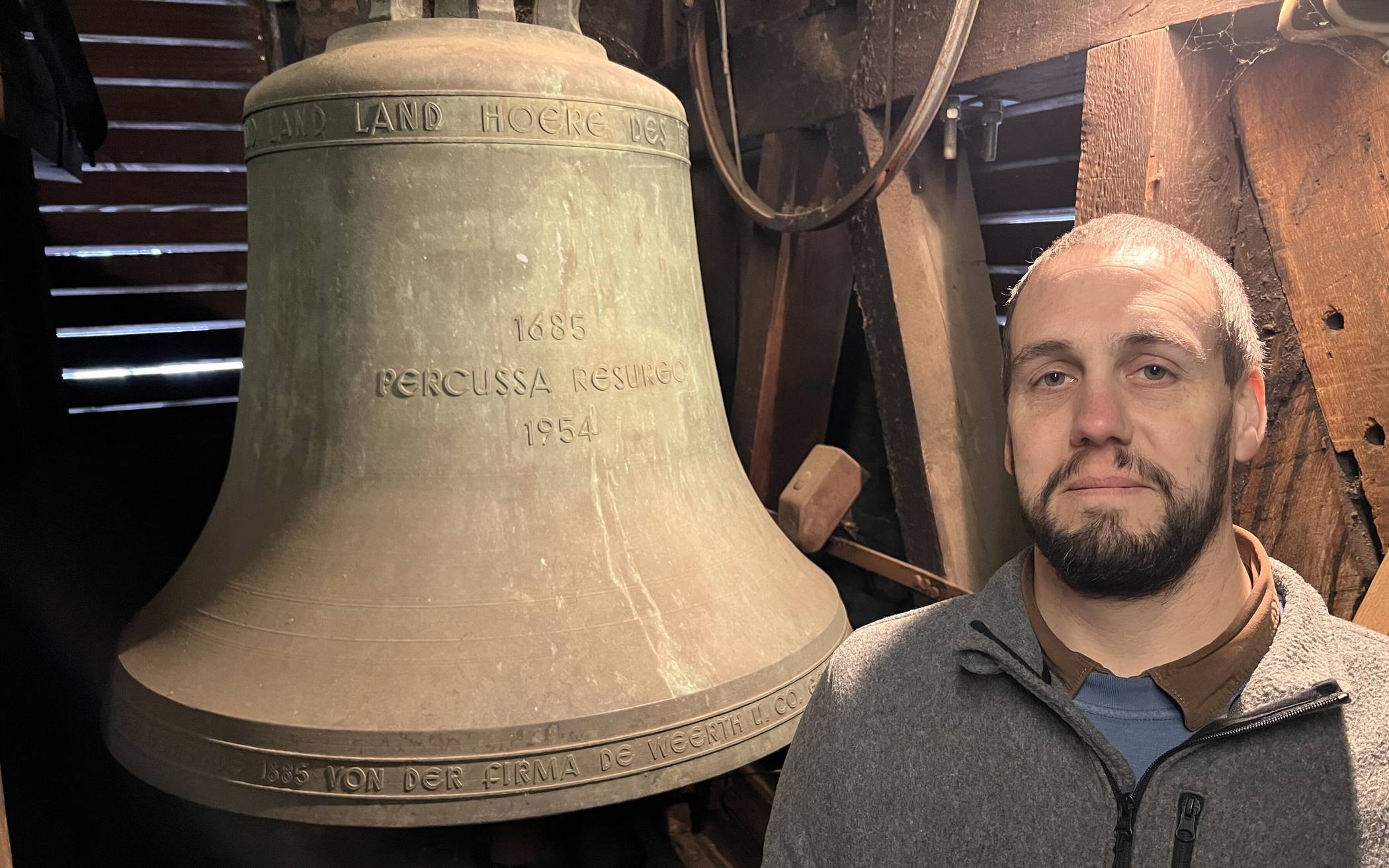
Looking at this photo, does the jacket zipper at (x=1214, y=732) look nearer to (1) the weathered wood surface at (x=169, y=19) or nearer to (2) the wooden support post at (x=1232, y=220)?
(2) the wooden support post at (x=1232, y=220)

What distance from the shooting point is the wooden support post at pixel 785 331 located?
2240 millimetres

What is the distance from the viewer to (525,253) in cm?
124

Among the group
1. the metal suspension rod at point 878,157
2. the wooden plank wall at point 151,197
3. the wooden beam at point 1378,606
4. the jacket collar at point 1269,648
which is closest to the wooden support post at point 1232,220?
the wooden beam at point 1378,606

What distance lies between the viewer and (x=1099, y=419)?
85 cm

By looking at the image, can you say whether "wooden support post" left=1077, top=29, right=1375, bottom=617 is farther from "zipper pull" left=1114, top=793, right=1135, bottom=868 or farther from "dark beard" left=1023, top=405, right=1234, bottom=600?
"zipper pull" left=1114, top=793, right=1135, bottom=868

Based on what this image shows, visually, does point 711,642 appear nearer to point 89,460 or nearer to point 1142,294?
point 1142,294

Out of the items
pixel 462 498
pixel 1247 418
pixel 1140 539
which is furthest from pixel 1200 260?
pixel 462 498

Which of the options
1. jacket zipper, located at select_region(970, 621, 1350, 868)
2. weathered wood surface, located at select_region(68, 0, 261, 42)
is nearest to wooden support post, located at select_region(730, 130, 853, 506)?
jacket zipper, located at select_region(970, 621, 1350, 868)

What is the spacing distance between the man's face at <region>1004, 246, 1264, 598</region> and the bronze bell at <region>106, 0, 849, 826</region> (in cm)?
46

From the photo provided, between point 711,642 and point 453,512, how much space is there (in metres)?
0.32

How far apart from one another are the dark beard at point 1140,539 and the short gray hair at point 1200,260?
61 mm

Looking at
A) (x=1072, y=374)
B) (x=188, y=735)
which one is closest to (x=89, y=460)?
(x=188, y=735)

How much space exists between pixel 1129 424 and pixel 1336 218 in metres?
0.57

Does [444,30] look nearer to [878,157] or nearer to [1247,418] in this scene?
[878,157]
